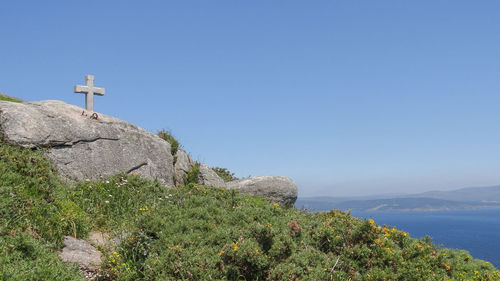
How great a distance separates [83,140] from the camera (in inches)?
563

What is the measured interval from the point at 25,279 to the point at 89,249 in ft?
7.89

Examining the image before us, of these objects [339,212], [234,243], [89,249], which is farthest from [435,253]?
[89,249]

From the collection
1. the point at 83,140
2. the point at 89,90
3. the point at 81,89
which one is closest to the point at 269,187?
the point at 83,140

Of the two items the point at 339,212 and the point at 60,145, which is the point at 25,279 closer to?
the point at 60,145

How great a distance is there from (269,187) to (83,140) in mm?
8441

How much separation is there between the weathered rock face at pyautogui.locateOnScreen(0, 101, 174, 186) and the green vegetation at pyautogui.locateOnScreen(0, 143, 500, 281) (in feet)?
9.84

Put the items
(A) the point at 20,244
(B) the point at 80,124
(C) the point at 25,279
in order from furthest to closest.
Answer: (B) the point at 80,124 < (A) the point at 20,244 < (C) the point at 25,279

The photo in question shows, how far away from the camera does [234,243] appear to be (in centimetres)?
697

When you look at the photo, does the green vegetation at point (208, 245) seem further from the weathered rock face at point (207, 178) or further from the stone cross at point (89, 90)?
the stone cross at point (89, 90)

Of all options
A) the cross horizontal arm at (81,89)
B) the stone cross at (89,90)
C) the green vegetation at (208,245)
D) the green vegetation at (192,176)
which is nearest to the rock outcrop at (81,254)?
the green vegetation at (208,245)

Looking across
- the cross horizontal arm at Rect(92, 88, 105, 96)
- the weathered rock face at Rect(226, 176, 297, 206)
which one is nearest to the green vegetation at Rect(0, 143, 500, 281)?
the weathered rock face at Rect(226, 176, 297, 206)

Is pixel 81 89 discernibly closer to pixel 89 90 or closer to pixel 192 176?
pixel 89 90

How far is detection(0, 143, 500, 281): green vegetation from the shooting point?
21.4 ft

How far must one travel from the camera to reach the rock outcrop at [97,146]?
43.0ft
